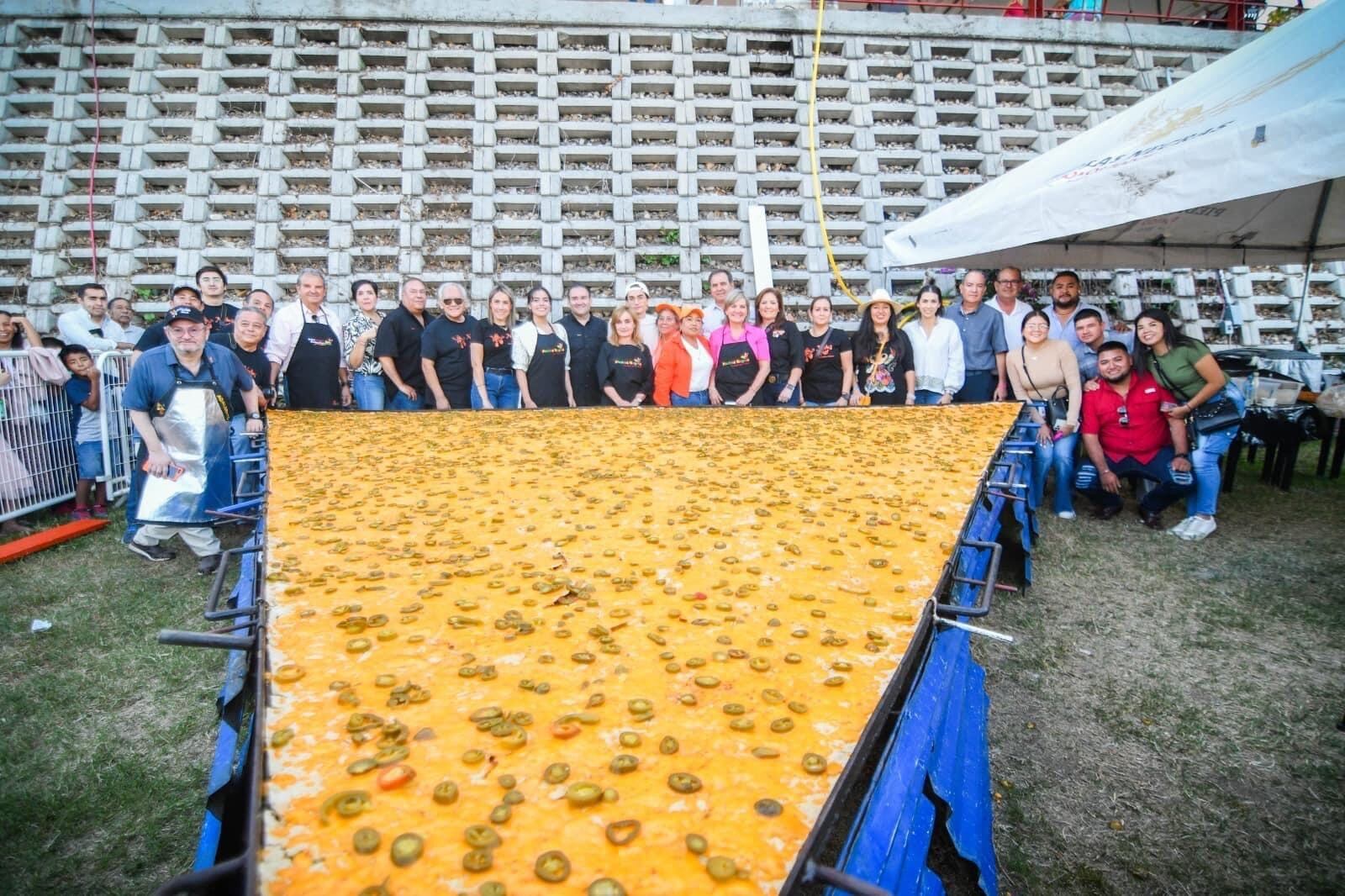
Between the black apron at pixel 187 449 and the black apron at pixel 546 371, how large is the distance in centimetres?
202

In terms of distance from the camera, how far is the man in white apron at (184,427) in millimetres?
3598

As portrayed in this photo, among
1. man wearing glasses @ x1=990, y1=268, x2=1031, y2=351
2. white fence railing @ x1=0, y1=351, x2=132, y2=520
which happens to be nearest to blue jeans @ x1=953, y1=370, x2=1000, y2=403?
man wearing glasses @ x1=990, y1=268, x2=1031, y2=351

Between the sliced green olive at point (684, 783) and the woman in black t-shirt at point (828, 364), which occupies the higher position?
the woman in black t-shirt at point (828, 364)

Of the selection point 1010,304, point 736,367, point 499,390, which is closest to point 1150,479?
point 1010,304

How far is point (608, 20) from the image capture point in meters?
8.75

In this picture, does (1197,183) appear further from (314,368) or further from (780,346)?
(314,368)

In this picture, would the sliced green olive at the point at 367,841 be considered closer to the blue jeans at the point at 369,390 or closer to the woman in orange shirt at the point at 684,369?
the woman in orange shirt at the point at 684,369

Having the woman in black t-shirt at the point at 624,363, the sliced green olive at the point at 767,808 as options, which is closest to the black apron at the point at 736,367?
the woman in black t-shirt at the point at 624,363

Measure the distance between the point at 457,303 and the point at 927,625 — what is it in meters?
4.34

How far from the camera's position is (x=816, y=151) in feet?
27.8

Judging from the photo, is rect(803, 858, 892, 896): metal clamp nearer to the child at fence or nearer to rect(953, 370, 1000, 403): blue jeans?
rect(953, 370, 1000, 403): blue jeans

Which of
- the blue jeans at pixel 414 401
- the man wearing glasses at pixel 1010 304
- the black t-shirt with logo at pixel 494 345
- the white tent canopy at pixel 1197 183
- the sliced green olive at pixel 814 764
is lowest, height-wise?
the sliced green olive at pixel 814 764

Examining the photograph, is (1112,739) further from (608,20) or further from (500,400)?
(608,20)

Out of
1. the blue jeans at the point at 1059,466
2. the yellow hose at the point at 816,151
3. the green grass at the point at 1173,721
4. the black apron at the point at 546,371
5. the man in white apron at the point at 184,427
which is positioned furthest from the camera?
the yellow hose at the point at 816,151
